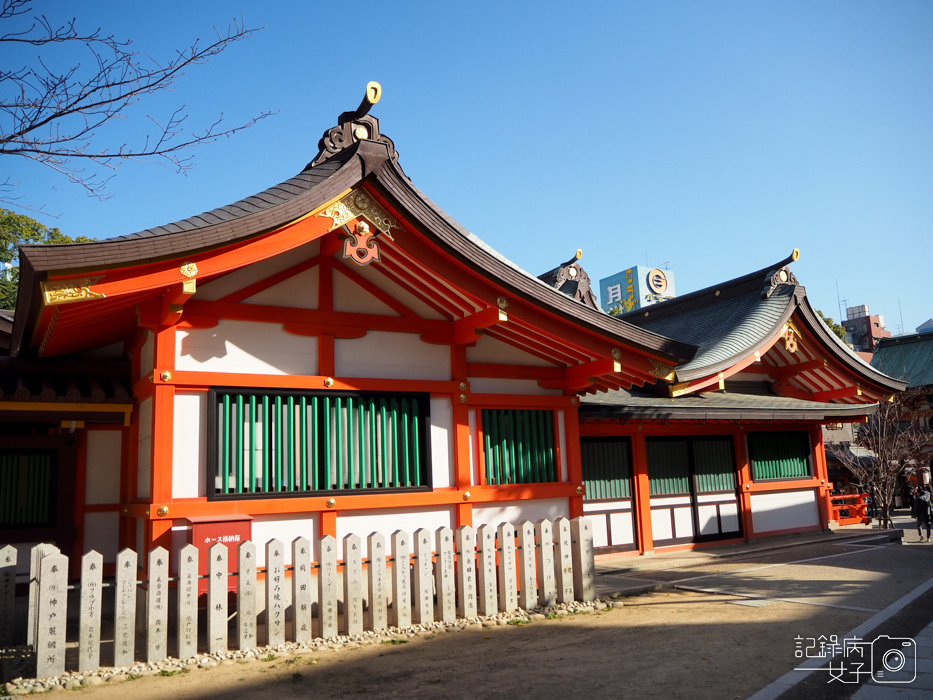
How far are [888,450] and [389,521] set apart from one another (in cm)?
1927

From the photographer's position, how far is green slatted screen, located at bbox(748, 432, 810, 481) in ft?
52.0

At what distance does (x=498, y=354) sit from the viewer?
9.98m

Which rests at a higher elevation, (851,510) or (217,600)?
(217,600)

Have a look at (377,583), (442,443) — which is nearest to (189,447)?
(377,583)

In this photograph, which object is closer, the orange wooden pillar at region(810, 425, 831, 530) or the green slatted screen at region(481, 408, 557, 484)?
the green slatted screen at region(481, 408, 557, 484)

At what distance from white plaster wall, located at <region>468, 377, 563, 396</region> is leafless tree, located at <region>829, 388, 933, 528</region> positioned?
13.4 metres

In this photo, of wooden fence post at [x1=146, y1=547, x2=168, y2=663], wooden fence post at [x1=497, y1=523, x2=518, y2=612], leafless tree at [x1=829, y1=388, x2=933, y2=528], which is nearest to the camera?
wooden fence post at [x1=146, y1=547, x2=168, y2=663]

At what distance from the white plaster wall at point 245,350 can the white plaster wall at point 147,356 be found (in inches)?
11.8

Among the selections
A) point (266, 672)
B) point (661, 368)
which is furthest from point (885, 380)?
point (266, 672)

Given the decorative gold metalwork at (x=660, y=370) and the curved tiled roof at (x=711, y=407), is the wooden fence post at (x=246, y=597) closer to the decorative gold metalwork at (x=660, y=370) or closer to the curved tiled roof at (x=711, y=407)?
the decorative gold metalwork at (x=660, y=370)

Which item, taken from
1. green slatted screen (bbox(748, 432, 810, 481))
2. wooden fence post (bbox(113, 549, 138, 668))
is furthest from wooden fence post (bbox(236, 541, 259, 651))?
green slatted screen (bbox(748, 432, 810, 481))

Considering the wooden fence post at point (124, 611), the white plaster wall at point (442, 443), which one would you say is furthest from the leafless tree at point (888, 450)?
the wooden fence post at point (124, 611)

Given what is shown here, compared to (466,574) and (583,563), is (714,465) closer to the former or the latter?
(583,563)

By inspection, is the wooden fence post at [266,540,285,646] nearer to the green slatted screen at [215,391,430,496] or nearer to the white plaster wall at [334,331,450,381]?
the green slatted screen at [215,391,430,496]
